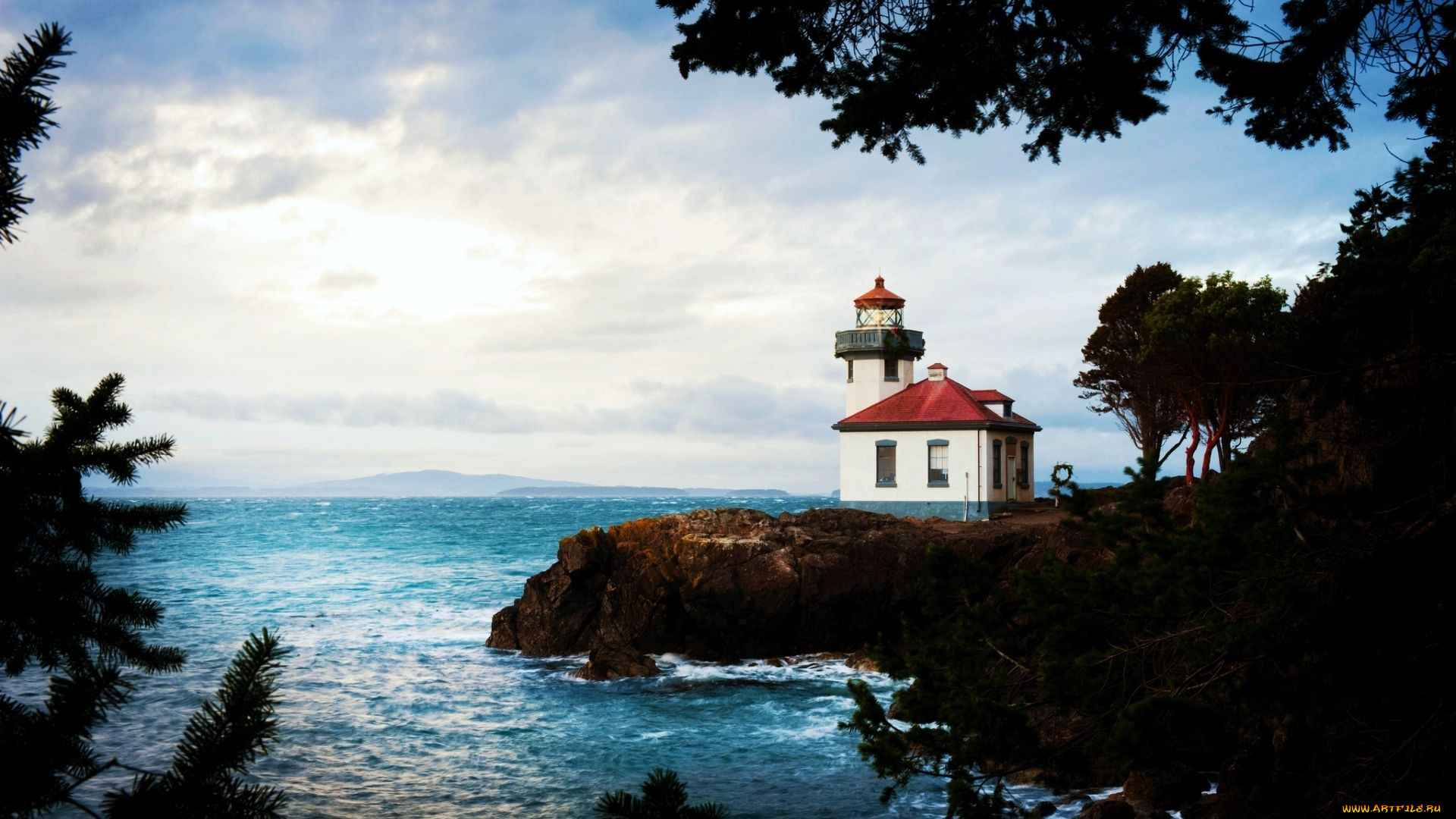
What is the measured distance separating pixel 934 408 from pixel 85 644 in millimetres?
34134

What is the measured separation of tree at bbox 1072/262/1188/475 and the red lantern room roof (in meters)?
8.18

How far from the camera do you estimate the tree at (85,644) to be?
1.87 m

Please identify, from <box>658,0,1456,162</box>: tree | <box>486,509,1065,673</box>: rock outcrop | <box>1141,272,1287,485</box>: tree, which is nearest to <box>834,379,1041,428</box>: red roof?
<box>1141,272,1287,485</box>: tree

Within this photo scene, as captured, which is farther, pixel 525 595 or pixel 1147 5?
pixel 525 595

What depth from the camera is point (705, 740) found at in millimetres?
14961

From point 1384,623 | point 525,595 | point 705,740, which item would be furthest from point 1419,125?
point 525,595

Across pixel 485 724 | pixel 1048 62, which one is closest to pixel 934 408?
pixel 485 724

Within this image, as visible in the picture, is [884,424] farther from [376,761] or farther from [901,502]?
[376,761]

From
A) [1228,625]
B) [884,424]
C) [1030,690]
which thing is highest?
[884,424]

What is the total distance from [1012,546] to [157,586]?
115 feet

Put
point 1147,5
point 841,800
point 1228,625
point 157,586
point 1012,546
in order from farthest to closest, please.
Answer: point 157,586
point 1012,546
point 841,800
point 1228,625
point 1147,5

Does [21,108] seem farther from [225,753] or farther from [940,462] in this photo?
[940,462]

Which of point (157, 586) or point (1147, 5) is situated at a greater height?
point (1147, 5)

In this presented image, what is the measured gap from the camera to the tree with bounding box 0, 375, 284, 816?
6.14 feet
